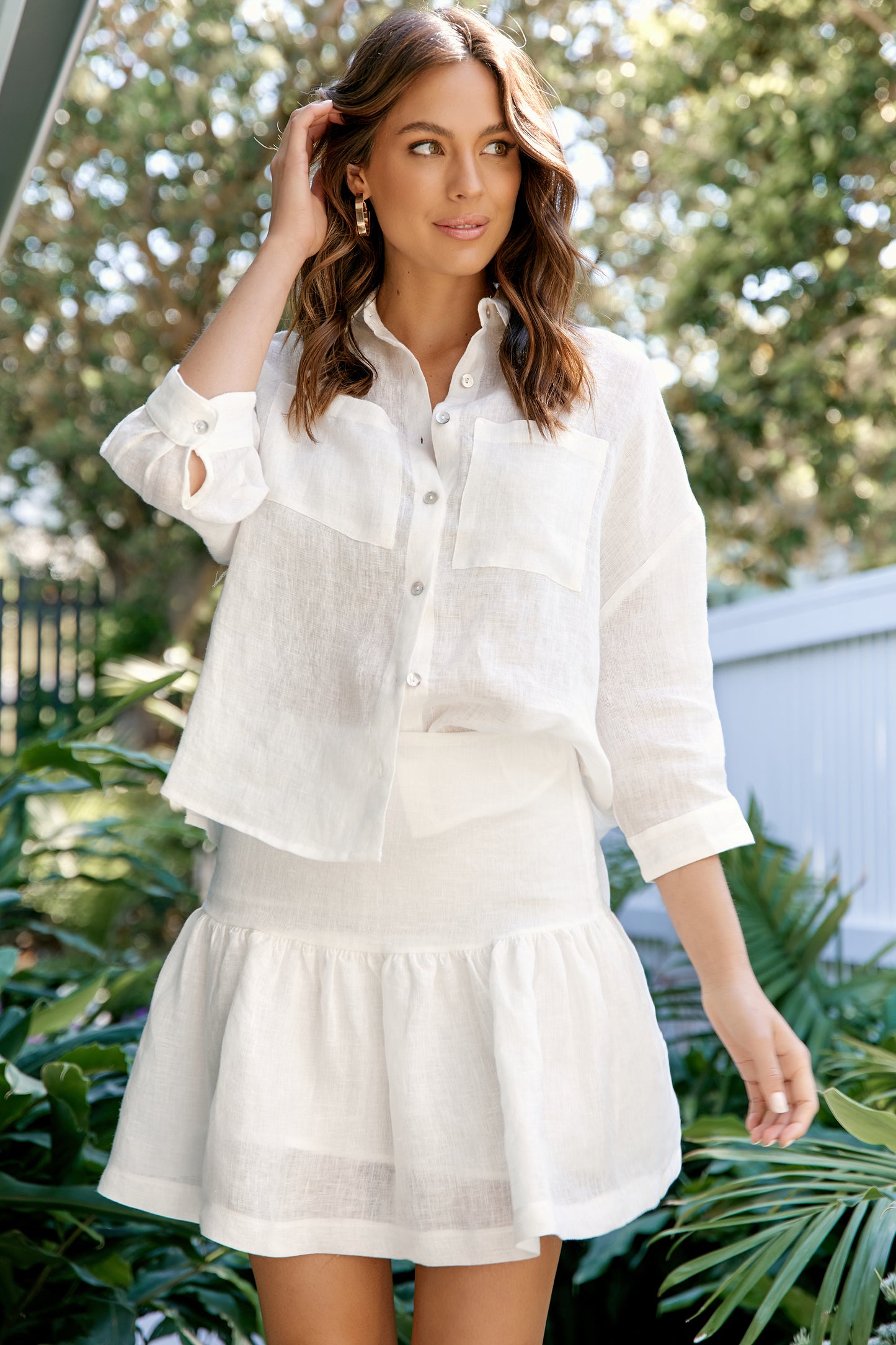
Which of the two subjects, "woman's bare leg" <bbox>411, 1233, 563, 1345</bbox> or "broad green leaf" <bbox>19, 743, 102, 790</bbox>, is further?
"broad green leaf" <bbox>19, 743, 102, 790</bbox>

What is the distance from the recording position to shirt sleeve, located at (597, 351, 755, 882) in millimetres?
1392

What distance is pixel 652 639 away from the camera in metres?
1.44

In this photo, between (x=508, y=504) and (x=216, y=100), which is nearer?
(x=508, y=504)

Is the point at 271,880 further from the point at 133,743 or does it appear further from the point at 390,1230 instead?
the point at 133,743

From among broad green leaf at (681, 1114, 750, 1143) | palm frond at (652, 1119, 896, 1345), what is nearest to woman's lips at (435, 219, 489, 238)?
palm frond at (652, 1119, 896, 1345)

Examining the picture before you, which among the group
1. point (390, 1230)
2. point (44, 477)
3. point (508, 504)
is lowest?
point (390, 1230)

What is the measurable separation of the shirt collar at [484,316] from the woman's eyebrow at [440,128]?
7.1 inches

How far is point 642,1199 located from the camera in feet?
4.38

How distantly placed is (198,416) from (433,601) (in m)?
0.31

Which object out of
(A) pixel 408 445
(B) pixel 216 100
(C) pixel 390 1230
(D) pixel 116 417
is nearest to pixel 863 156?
(B) pixel 216 100

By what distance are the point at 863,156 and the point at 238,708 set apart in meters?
6.77

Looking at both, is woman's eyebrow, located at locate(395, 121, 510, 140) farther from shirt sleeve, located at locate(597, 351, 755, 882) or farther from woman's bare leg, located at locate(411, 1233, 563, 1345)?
woman's bare leg, located at locate(411, 1233, 563, 1345)

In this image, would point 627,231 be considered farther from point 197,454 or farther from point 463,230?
point 197,454

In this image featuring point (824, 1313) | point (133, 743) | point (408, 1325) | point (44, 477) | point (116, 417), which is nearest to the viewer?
point (824, 1313)
